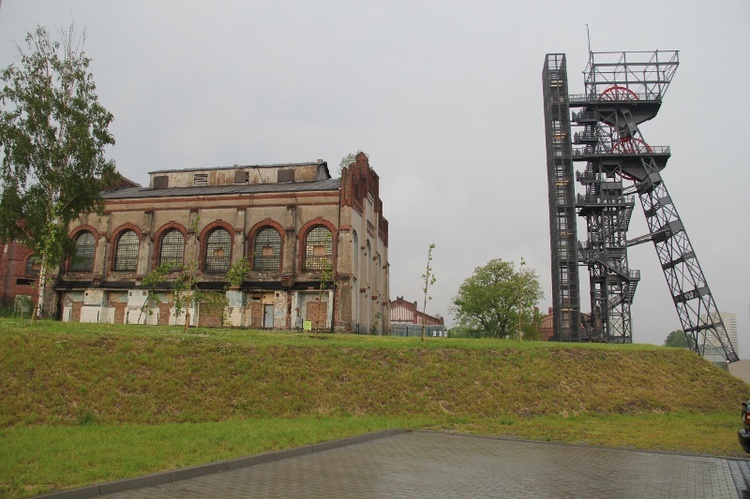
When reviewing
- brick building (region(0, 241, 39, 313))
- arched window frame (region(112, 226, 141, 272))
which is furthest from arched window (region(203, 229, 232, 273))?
brick building (region(0, 241, 39, 313))

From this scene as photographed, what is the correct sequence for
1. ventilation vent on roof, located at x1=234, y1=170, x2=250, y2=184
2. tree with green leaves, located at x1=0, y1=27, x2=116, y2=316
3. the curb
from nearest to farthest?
the curb
tree with green leaves, located at x1=0, y1=27, x2=116, y2=316
ventilation vent on roof, located at x1=234, y1=170, x2=250, y2=184

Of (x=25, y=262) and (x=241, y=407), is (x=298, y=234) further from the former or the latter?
(x=25, y=262)

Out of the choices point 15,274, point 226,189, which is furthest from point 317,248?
point 15,274

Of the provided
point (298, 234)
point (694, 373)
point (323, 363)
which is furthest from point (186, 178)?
point (694, 373)

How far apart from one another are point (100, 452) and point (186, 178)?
43553 mm

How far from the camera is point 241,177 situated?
5041 centimetres

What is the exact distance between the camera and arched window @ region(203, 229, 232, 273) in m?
44.0

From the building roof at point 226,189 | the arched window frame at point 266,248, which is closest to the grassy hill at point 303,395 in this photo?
the arched window frame at point 266,248

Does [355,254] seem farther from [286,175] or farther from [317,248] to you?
[286,175]

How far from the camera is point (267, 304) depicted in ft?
138

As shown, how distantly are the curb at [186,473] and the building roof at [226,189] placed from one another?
104 ft

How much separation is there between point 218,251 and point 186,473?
118 feet

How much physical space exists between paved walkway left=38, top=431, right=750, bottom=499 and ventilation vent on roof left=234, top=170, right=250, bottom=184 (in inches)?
1560

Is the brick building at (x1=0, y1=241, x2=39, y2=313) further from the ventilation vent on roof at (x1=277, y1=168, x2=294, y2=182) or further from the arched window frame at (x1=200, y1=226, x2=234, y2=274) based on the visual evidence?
the ventilation vent on roof at (x1=277, y1=168, x2=294, y2=182)
